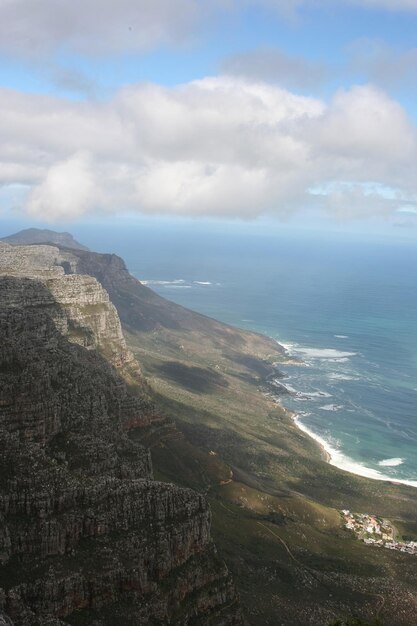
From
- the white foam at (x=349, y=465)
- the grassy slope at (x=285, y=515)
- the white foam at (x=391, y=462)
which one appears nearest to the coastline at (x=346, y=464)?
the white foam at (x=349, y=465)

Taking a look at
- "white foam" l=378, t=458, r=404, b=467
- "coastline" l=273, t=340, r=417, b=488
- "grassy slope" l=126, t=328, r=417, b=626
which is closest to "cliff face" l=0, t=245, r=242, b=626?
"grassy slope" l=126, t=328, r=417, b=626

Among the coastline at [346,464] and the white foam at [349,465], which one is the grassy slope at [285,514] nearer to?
the coastline at [346,464]

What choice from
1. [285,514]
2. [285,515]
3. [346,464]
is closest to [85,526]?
[285,515]

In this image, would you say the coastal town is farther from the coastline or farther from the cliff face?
the cliff face

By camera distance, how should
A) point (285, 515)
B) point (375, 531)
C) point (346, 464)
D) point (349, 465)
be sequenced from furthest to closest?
point (346, 464)
point (349, 465)
point (375, 531)
point (285, 515)

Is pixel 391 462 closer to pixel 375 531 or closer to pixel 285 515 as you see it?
pixel 375 531
